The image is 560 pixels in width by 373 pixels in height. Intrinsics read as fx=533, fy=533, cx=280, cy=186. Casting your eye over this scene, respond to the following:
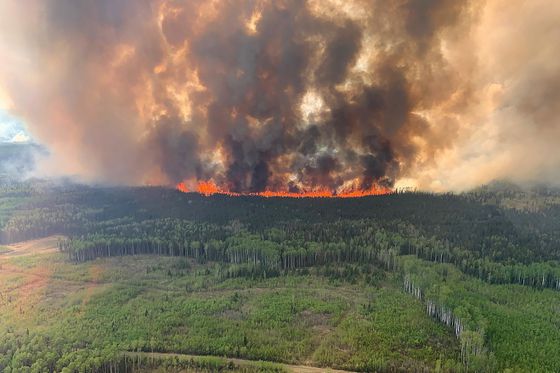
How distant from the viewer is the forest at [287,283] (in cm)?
6388

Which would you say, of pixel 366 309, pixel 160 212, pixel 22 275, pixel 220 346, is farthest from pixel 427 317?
pixel 160 212

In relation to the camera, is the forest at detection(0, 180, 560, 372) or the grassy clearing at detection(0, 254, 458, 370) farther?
the grassy clearing at detection(0, 254, 458, 370)

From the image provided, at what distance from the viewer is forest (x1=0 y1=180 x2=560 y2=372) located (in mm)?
63875

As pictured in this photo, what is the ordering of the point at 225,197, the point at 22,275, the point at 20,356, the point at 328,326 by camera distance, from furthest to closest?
1. the point at 225,197
2. the point at 22,275
3. the point at 328,326
4. the point at 20,356

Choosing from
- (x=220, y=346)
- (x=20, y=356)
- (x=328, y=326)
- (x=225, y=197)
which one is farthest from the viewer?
(x=225, y=197)

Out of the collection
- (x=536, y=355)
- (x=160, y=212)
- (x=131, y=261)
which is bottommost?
(x=536, y=355)

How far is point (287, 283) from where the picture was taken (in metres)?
91.3

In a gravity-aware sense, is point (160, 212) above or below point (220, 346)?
above

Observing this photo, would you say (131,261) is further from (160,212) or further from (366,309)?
(366,309)

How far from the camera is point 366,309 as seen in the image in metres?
77.8

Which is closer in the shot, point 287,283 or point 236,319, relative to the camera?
point 236,319

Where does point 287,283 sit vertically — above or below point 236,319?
above

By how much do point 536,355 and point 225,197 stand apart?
9793cm

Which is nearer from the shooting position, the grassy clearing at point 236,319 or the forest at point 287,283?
the forest at point 287,283
